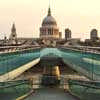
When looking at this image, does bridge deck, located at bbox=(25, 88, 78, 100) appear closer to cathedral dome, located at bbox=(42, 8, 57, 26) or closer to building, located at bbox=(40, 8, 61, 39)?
building, located at bbox=(40, 8, 61, 39)

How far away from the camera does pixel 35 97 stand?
10.3 meters

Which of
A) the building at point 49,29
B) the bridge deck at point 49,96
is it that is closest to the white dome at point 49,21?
the building at point 49,29

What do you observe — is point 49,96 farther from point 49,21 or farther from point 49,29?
point 49,21

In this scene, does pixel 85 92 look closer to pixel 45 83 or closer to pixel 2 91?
pixel 2 91

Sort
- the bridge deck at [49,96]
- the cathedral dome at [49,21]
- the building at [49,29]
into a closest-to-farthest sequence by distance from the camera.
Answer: the bridge deck at [49,96] < the building at [49,29] < the cathedral dome at [49,21]

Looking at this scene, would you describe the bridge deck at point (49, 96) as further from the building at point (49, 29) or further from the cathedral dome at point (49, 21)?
the cathedral dome at point (49, 21)

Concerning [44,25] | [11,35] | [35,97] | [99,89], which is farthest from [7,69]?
[11,35]

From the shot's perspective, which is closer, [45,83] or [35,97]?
[35,97]

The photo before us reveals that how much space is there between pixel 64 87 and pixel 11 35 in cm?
13684

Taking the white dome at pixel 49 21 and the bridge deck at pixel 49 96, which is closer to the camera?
the bridge deck at pixel 49 96

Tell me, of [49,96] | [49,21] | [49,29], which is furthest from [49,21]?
[49,96]

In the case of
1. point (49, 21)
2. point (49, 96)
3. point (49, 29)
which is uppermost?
point (49, 21)

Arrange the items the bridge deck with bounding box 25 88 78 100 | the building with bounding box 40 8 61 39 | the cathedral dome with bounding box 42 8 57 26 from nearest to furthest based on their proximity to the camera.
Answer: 1. the bridge deck with bounding box 25 88 78 100
2. the building with bounding box 40 8 61 39
3. the cathedral dome with bounding box 42 8 57 26

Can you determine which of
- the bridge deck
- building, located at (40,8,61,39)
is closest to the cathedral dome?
building, located at (40,8,61,39)
